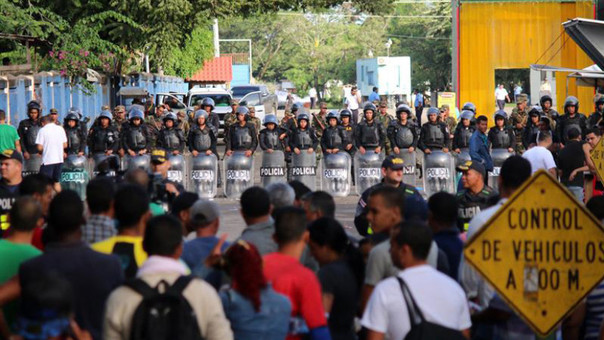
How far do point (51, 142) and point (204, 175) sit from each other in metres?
3.36

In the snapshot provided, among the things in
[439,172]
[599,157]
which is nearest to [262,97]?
[439,172]

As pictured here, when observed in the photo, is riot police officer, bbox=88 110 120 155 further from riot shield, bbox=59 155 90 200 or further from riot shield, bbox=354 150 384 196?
riot shield, bbox=354 150 384 196

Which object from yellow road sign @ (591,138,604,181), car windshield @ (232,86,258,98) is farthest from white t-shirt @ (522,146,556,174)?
car windshield @ (232,86,258,98)

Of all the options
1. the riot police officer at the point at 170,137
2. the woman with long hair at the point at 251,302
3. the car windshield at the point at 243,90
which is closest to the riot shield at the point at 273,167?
the riot police officer at the point at 170,137

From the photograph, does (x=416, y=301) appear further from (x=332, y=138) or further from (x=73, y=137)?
(x=332, y=138)

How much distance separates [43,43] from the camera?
3391 cm

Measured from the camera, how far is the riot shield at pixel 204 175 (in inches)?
934

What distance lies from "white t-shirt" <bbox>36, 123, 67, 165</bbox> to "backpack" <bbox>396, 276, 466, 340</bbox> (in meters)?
15.9

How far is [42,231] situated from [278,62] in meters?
113

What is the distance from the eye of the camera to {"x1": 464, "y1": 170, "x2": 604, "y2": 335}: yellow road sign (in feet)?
22.1

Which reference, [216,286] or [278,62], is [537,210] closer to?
[216,286]

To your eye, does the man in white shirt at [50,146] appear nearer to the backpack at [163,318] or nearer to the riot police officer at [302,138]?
the riot police officer at [302,138]

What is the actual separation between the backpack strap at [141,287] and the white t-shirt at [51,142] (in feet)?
51.9

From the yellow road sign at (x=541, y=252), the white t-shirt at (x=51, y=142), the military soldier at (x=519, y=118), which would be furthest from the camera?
the military soldier at (x=519, y=118)
